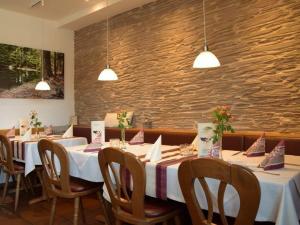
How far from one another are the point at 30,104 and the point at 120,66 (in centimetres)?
175

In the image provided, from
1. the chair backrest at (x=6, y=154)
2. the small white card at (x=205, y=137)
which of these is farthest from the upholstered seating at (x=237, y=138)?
the chair backrest at (x=6, y=154)

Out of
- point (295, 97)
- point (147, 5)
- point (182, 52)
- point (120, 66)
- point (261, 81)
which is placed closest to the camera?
point (295, 97)

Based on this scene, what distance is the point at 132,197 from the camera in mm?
1807

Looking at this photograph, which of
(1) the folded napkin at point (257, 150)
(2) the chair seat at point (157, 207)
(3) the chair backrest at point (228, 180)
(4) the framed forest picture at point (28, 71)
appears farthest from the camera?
(4) the framed forest picture at point (28, 71)

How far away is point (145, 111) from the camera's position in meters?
4.57

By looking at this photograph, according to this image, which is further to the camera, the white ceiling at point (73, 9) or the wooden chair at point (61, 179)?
the white ceiling at point (73, 9)

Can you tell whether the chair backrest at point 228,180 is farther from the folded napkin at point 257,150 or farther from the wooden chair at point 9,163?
the wooden chair at point 9,163

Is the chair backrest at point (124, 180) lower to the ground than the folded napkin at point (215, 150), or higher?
lower

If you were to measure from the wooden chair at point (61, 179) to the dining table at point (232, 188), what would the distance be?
0.42 feet

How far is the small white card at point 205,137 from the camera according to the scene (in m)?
2.05

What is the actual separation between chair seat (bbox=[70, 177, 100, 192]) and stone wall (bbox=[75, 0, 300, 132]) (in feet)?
6.17

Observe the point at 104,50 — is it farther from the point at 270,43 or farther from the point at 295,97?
the point at 295,97

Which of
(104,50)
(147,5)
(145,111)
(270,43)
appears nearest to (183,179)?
(270,43)

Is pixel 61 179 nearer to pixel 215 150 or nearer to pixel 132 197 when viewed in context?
pixel 132 197
